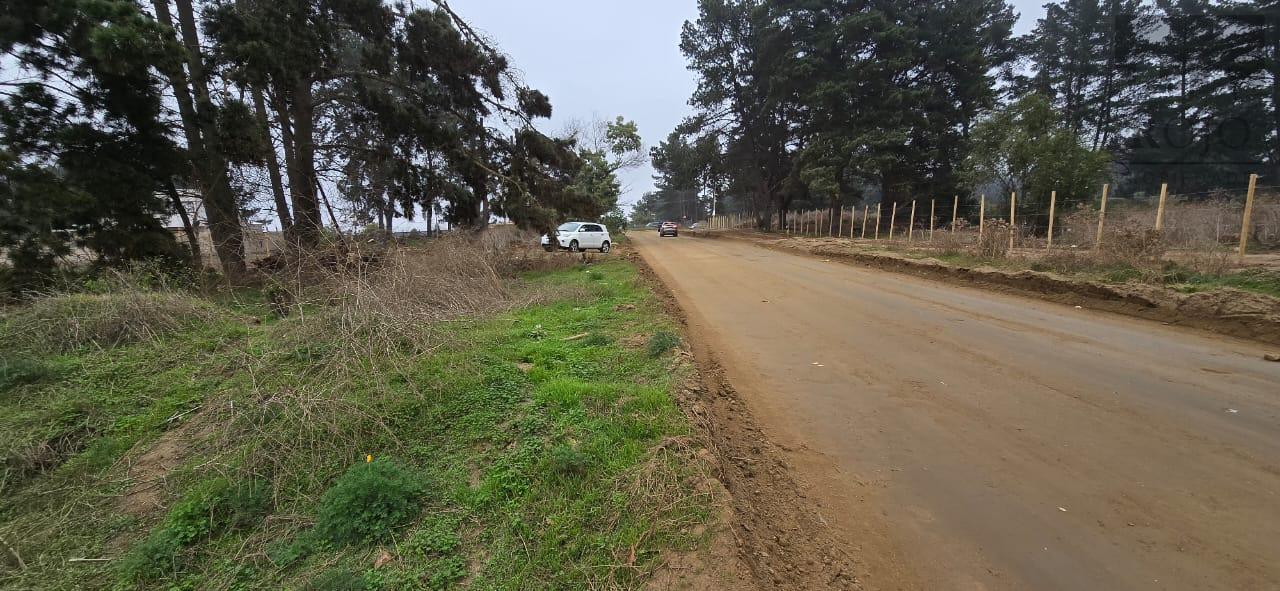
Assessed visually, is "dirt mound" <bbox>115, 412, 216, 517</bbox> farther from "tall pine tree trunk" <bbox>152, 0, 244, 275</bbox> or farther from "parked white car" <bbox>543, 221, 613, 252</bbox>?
"parked white car" <bbox>543, 221, 613, 252</bbox>

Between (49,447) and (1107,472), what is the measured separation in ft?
26.8

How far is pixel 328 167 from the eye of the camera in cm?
1438

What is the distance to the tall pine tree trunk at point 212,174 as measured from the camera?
1032 centimetres

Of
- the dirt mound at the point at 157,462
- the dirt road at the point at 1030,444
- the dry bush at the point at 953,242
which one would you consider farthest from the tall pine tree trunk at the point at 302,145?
the dry bush at the point at 953,242

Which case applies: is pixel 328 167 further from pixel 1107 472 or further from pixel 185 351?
pixel 1107 472

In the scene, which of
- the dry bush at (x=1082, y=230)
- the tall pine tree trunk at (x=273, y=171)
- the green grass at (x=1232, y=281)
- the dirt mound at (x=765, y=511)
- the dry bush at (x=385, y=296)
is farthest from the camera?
the tall pine tree trunk at (x=273, y=171)

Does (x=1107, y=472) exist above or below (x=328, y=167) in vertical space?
below

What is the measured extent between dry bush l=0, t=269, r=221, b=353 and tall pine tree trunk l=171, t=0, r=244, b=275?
3.40m

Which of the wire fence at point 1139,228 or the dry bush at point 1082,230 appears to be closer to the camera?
the wire fence at point 1139,228

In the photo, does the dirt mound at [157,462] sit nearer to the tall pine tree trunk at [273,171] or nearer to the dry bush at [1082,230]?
the tall pine tree trunk at [273,171]

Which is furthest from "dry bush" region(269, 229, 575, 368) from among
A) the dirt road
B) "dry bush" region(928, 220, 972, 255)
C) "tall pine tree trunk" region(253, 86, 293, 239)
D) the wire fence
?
"dry bush" region(928, 220, 972, 255)

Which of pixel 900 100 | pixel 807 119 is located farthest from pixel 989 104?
pixel 807 119

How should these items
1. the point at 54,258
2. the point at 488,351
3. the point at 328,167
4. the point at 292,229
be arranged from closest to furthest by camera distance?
the point at 488,351
the point at 54,258
the point at 292,229
the point at 328,167

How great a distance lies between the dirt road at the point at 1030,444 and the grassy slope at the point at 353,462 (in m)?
1.14
